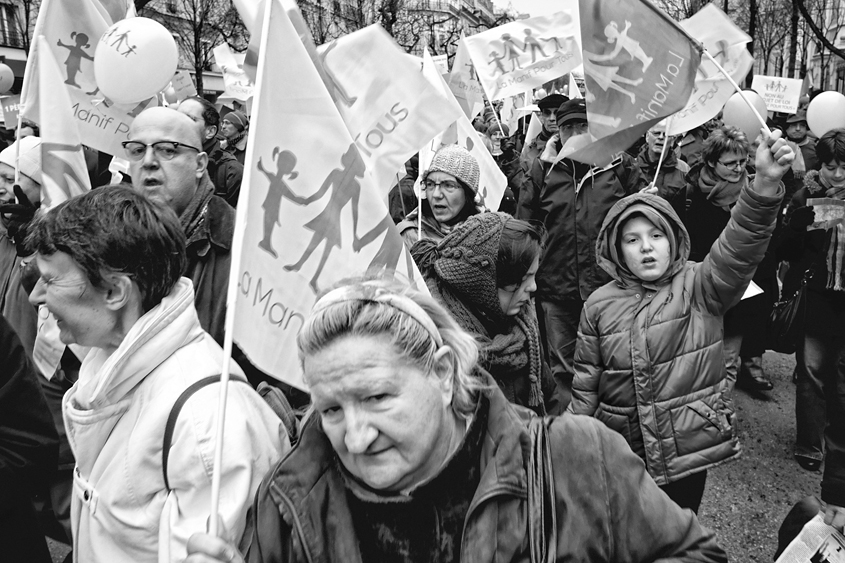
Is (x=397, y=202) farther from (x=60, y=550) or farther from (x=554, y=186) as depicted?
(x=60, y=550)

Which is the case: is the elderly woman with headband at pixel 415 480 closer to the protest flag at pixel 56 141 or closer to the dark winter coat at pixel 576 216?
the protest flag at pixel 56 141


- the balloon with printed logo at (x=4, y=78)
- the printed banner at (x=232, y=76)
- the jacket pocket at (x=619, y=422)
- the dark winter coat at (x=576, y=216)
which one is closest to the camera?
the jacket pocket at (x=619, y=422)

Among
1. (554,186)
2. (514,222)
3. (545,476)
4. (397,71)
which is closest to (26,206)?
(397,71)

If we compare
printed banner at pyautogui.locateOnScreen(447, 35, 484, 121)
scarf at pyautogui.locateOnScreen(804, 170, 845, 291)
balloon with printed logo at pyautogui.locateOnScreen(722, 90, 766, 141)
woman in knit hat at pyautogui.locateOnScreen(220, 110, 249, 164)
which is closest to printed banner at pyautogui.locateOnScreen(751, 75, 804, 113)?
balloon with printed logo at pyautogui.locateOnScreen(722, 90, 766, 141)

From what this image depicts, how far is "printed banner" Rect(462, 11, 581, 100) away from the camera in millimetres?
6352

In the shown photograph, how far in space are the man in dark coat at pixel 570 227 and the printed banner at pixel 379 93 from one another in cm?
209

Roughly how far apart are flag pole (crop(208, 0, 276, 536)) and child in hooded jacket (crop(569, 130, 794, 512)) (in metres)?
1.76

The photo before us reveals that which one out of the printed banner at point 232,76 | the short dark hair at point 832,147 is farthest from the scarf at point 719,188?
the printed banner at point 232,76

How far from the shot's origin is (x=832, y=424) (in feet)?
9.35

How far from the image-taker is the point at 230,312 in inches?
65.5

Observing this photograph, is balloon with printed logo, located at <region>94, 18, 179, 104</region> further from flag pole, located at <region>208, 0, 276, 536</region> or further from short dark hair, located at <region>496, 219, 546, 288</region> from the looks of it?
short dark hair, located at <region>496, 219, 546, 288</region>

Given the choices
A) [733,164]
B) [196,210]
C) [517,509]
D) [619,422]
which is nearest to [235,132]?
[733,164]

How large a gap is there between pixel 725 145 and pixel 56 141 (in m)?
4.21

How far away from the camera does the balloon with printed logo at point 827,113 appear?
8.01 metres
